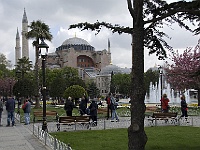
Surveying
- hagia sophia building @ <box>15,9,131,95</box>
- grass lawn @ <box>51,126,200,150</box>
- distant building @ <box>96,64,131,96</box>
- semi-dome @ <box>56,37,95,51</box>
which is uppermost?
semi-dome @ <box>56,37,95,51</box>

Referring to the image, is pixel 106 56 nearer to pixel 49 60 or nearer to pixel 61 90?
pixel 49 60

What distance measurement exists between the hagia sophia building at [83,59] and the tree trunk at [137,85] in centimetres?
10756

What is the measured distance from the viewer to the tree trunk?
21.7 ft

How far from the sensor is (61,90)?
52.5m

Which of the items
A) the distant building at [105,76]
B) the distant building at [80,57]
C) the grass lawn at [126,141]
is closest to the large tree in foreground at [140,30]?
the grass lawn at [126,141]

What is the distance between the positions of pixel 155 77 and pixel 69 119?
71.7 metres

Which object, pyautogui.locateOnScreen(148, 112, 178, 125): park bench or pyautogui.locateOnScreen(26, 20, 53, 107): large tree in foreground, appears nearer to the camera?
pyautogui.locateOnScreen(148, 112, 178, 125): park bench

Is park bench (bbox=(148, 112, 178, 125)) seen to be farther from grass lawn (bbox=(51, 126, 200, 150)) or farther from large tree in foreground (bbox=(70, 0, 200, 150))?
large tree in foreground (bbox=(70, 0, 200, 150))

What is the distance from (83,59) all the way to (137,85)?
123392 millimetres

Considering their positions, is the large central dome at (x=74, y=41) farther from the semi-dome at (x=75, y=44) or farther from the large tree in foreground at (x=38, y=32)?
the large tree in foreground at (x=38, y=32)

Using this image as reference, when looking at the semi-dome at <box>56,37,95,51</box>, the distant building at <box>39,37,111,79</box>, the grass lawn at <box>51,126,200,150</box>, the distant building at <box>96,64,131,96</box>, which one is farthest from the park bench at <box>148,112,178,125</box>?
the semi-dome at <box>56,37,95,51</box>

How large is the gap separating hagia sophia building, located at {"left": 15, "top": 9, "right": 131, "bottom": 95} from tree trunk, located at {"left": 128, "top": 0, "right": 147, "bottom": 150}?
4235 inches

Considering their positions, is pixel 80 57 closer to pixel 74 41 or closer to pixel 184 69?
pixel 74 41

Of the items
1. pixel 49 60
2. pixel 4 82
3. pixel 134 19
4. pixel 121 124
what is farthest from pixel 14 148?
pixel 49 60
